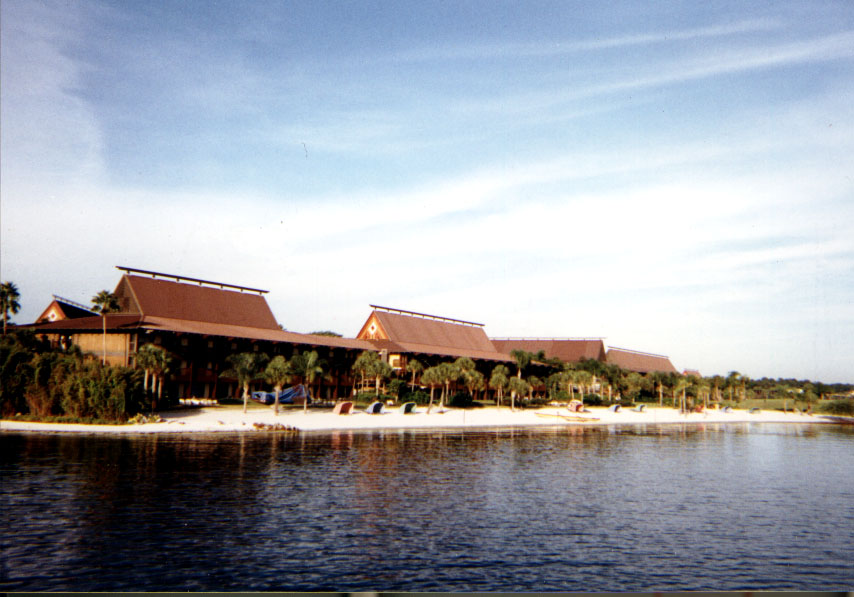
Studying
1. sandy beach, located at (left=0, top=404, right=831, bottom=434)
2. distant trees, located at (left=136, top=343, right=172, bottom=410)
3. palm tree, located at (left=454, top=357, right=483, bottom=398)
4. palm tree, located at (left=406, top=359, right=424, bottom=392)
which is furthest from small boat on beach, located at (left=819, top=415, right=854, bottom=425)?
distant trees, located at (left=136, top=343, right=172, bottom=410)

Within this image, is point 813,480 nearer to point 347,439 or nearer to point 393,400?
point 347,439

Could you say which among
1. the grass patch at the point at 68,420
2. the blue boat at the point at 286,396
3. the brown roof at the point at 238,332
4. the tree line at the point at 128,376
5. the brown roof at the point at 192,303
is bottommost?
the grass patch at the point at 68,420

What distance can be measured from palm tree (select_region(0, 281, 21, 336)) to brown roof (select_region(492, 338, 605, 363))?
76.2m

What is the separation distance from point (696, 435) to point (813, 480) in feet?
83.8

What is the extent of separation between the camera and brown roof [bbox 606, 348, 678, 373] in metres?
119

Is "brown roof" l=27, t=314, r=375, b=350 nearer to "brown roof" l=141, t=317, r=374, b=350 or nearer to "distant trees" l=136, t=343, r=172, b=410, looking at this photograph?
"brown roof" l=141, t=317, r=374, b=350

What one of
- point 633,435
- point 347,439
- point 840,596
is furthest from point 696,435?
point 840,596

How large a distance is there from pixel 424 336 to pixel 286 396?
29662mm

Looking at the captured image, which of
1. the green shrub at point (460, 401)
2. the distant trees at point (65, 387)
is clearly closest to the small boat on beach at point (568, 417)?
the green shrub at point (460, 401)

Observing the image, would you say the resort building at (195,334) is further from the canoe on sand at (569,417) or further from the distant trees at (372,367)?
the canoe on sand at (569,417)

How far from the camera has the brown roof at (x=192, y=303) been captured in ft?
182

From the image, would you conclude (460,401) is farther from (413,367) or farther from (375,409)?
(375,409)

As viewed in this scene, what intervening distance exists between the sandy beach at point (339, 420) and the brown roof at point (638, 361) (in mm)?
40637

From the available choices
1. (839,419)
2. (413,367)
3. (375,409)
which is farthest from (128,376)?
(839,419)
